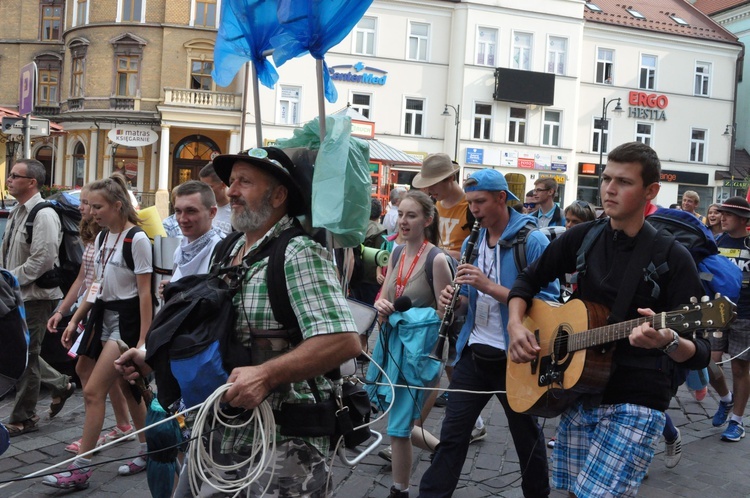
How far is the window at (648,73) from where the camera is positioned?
121ft

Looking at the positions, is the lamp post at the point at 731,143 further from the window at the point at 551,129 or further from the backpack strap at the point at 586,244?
the backpack strap at the point at 586,244

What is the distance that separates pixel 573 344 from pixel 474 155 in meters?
31.0

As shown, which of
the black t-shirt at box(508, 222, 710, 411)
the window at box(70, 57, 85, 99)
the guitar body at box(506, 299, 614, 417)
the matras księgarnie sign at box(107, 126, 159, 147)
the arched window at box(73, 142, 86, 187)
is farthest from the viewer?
the arched window at box(73, 142, 86, 187)

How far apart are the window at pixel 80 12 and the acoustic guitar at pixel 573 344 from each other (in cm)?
3811

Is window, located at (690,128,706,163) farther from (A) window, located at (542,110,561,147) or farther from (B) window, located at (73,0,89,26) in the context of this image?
(B) window, located at (73,0,89,26)

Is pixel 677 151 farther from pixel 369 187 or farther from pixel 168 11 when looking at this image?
pixel 369 187

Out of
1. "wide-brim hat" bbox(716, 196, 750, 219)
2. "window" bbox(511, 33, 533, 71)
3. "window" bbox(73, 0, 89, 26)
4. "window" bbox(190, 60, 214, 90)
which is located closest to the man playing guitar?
"wide-brim hat" bbox(716, 196, 750, 219)

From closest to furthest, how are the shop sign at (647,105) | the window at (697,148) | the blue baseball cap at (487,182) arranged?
the blue baseball cap at (487,182) < the shop sign at (647,105) < the window at (697,148)

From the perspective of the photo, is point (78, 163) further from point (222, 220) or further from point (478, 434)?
point (478, 434)

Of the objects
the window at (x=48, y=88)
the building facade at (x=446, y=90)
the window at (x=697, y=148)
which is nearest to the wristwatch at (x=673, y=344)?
the building facade at (x=446, y=90)

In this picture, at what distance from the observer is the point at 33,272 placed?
6086mm

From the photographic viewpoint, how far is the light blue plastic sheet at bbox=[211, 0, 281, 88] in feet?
11.4

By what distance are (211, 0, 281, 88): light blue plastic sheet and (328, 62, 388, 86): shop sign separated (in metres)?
29.5

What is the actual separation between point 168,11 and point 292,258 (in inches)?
1410
